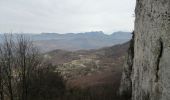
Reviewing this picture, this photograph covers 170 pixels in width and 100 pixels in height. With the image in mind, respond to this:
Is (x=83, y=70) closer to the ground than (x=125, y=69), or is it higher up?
closer to the ground

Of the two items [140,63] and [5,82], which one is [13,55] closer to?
[5,82]

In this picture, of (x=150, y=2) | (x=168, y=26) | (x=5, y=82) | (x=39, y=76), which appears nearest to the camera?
(x=168, y=26)

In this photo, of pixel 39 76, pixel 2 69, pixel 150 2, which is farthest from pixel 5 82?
pixel 150 2

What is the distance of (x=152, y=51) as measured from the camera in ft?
61.6

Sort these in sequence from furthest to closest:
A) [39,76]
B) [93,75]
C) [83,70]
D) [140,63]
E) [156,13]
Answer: [83,70] → [93,75] → [39,76] → [140,63] → [156,13]

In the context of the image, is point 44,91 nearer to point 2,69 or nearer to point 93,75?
point 2,69

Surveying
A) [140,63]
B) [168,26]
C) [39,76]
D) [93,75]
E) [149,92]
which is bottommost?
[93,75]

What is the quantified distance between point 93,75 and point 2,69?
52845 mm

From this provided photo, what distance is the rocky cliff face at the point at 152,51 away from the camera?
1652 cm

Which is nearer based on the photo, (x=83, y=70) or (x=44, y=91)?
(x=44, y=91)

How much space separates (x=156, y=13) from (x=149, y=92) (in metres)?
4.48

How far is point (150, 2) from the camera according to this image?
1911cm

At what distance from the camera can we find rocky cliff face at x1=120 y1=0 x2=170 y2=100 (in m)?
16.5

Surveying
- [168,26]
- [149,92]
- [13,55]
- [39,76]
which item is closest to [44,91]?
[39,76]
